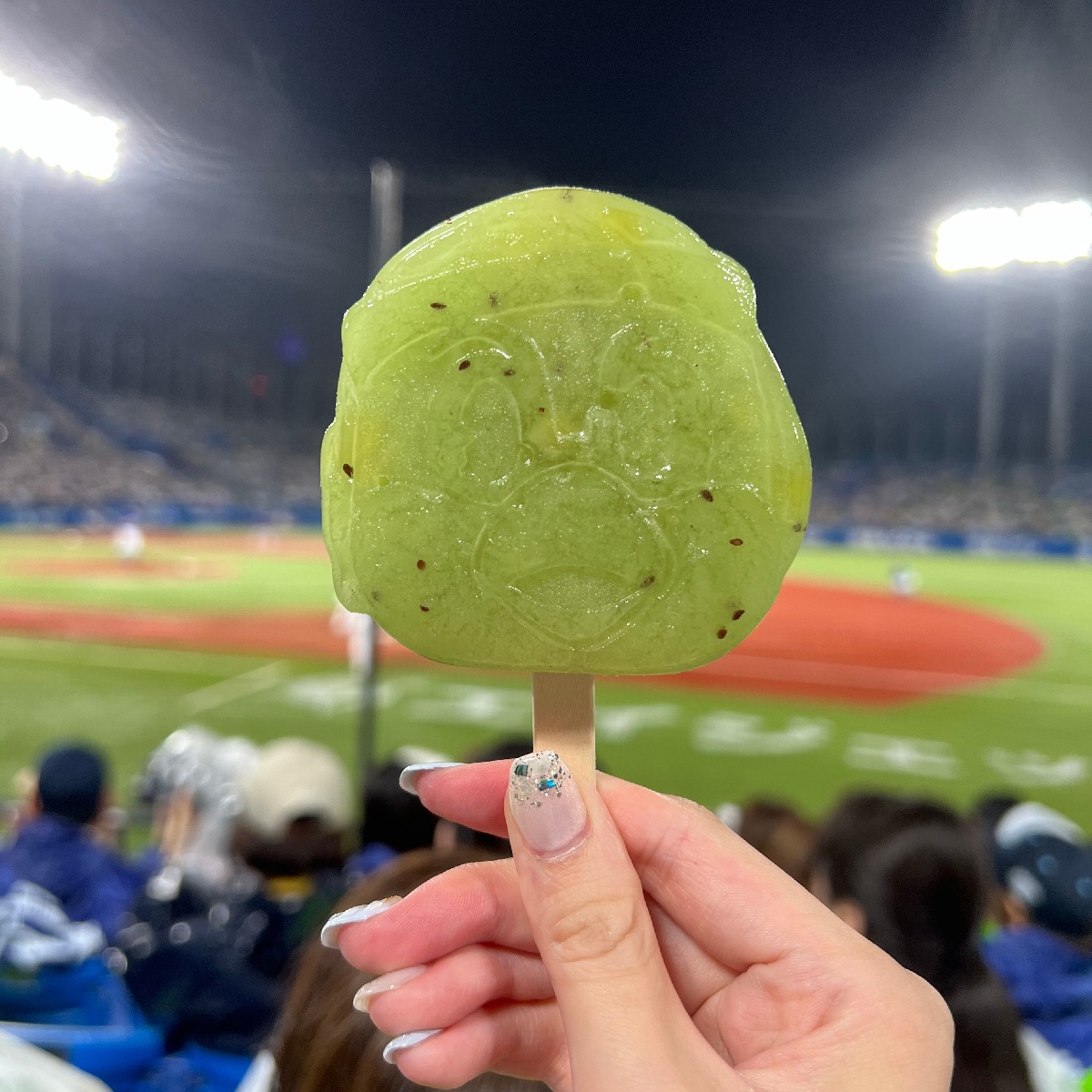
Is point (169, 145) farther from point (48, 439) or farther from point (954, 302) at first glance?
point (954, 302)

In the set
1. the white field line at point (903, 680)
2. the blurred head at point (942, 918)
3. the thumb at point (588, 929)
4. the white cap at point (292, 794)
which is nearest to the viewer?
the thumb at point (588, 929)

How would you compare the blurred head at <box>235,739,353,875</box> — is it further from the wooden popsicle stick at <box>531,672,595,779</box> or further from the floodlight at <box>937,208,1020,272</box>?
the floodlight at <box>937,208,1020,272</box>

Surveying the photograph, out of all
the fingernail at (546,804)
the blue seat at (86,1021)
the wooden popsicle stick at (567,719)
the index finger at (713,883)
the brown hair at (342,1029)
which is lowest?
the blue seat at (86,1021)

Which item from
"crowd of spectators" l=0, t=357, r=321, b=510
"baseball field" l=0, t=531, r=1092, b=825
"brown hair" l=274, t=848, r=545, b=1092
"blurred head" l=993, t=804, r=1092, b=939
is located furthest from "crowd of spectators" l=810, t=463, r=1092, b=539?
"brown hair" l=274, t=848, r=545, b=1092

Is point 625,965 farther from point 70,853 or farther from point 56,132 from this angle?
point 56,132

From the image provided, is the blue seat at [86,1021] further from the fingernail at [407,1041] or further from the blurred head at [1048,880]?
the blurred head at [1048,880]

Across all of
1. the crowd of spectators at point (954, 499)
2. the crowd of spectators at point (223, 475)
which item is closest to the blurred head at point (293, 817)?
the crowd of spectators at point (223, 475)
